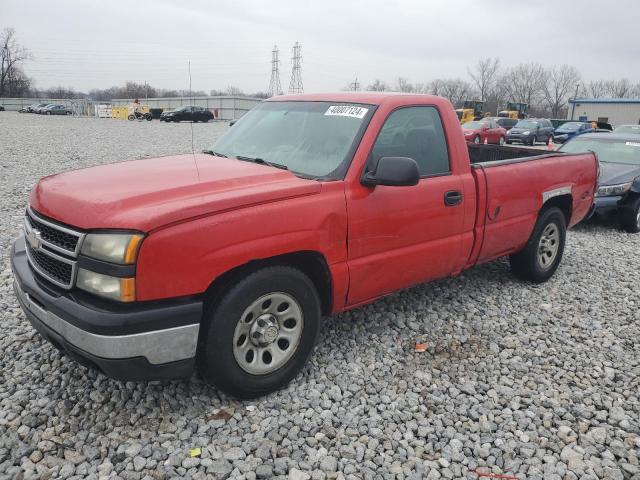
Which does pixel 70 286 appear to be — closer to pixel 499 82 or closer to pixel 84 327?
pixel 84 327

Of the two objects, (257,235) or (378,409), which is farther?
(378,409)

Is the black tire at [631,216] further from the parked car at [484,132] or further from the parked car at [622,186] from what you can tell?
the parked car at [484,132]

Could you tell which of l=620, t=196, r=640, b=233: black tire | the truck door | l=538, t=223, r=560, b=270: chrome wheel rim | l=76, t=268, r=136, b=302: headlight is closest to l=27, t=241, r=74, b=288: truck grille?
l=76, t=268, r=136, b=302: headlight

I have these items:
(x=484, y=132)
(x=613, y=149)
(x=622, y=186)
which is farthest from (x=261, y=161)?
(x=484, y=132)

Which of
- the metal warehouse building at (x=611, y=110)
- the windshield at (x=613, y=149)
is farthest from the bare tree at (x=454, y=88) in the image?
the windshield at (x=613, y=149)

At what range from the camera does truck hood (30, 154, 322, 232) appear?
103 inches

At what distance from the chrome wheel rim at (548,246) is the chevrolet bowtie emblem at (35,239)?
15.1 feet

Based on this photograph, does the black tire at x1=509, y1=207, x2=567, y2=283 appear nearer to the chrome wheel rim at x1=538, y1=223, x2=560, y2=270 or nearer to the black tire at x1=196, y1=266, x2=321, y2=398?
the chrome wheel rim at x1=538, y1=223, x2=560, y2=270

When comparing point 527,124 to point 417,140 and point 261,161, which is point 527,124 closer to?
point 417,140

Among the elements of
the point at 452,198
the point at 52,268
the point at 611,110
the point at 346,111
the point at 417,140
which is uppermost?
the point at 611,110

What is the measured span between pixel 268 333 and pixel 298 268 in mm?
460

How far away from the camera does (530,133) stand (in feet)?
93.9

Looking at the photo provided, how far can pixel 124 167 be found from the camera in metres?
3.56

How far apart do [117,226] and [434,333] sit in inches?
108
